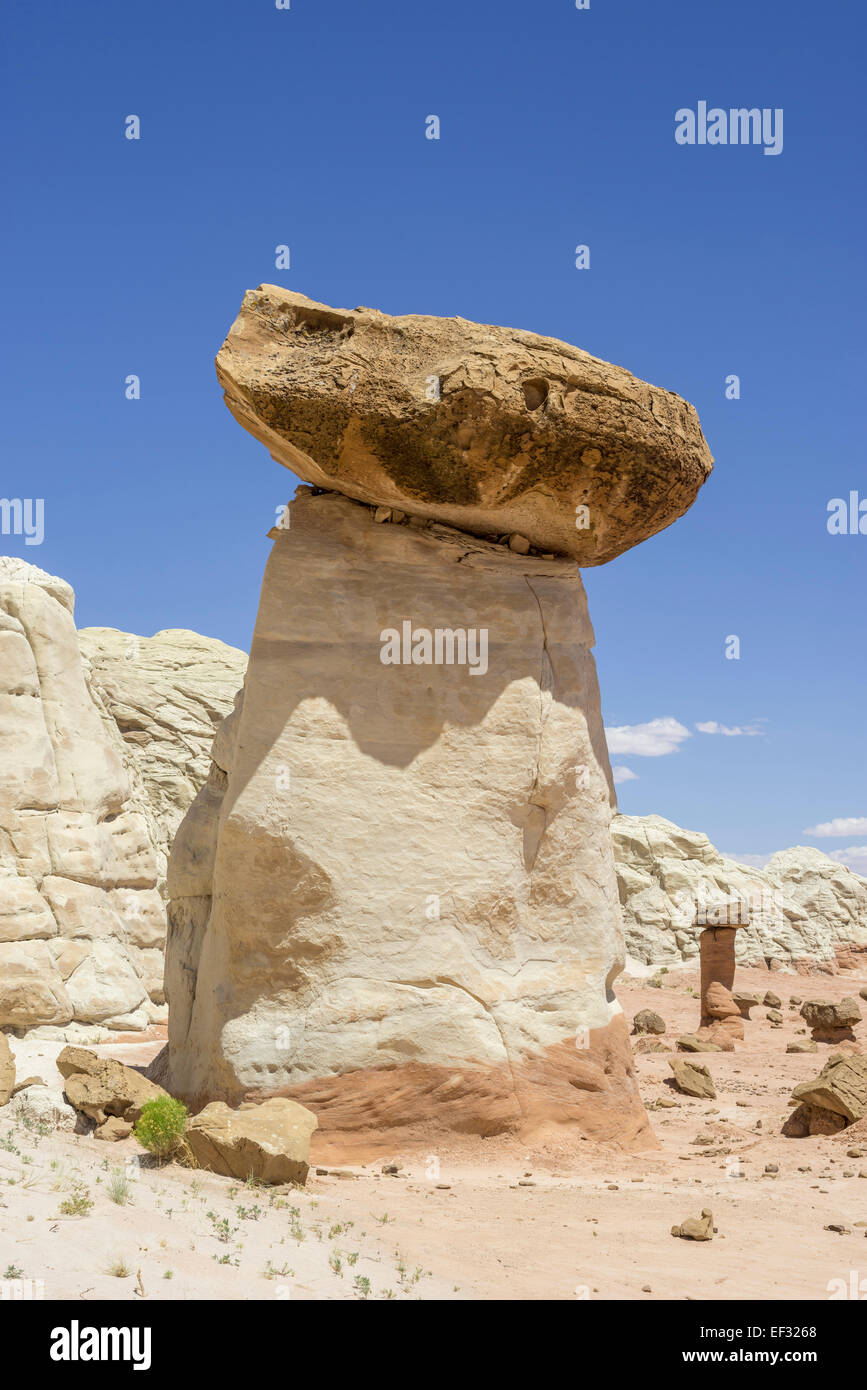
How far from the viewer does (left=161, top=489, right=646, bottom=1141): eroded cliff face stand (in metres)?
7.24

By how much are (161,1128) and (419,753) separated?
2.94m

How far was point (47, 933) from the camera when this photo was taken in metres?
14.2

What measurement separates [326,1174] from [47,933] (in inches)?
341

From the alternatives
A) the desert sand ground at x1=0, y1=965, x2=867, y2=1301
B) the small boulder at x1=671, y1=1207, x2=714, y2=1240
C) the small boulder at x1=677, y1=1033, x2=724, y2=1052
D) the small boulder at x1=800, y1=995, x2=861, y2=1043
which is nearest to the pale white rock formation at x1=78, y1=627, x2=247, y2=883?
the small boulder at x1=677, y1=1033, x2=724, y2=1052

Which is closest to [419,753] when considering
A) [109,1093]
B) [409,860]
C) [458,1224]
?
[409,860]

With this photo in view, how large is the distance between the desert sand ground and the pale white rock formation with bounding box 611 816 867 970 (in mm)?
16434

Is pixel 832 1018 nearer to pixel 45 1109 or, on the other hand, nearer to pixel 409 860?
pixel 409 860

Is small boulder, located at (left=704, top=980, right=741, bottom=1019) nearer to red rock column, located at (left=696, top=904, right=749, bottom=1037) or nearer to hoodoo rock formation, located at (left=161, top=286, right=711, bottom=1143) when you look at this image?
red rock column, located at (left=696, top=904, right=749, bottom=1037)

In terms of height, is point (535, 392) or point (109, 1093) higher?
point (535, 392)

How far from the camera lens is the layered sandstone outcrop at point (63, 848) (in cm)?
1391

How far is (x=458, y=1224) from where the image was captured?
555 cm

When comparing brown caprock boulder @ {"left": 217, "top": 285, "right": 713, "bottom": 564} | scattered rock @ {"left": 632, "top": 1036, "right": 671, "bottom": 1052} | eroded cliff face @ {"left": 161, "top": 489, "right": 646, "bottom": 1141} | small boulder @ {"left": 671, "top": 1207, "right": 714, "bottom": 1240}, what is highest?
brown caprock boulder @ {"left": 217, "top": 285, "right": 713, "bottom": 564}

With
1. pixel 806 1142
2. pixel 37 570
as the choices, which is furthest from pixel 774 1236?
pixel 37 570

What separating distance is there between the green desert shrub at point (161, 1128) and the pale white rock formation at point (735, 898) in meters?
18.9
